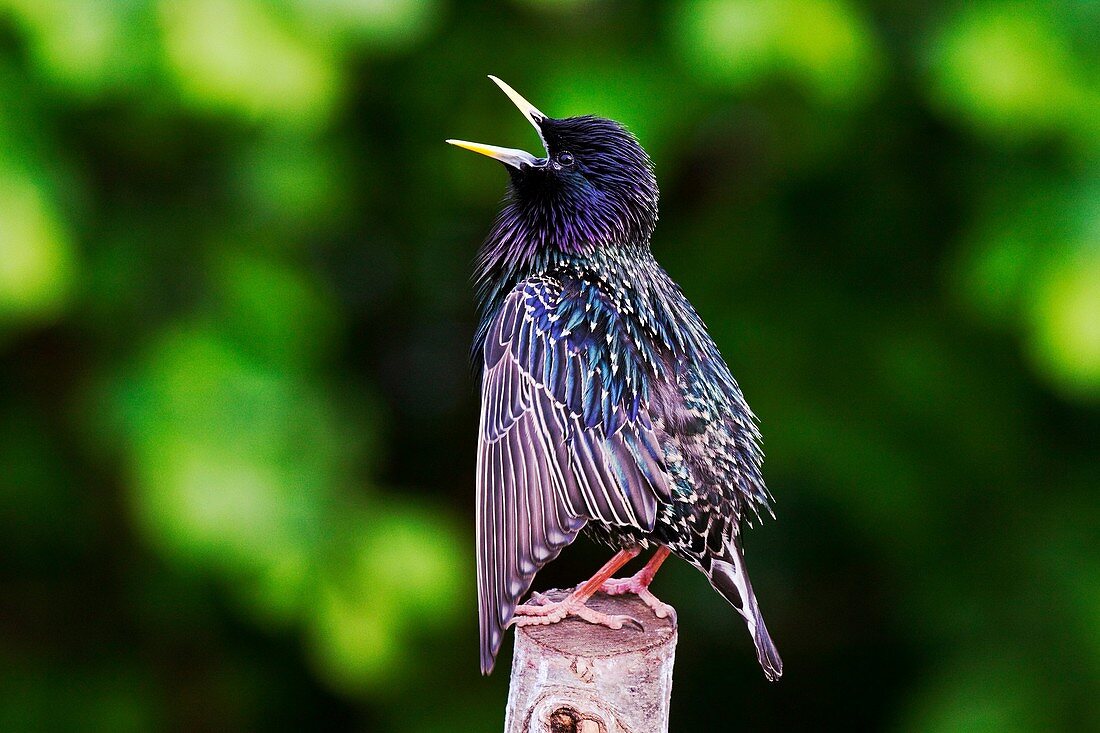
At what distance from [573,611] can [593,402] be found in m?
0.43

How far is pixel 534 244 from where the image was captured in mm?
2820

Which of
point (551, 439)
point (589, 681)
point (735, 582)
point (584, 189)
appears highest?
point (584, 189)

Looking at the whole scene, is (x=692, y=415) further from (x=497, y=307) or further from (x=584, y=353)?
(x=497, y=307)

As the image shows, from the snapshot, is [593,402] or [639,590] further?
[639,590]

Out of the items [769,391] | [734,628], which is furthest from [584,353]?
[734,628]

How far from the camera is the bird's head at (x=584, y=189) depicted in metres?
2.78

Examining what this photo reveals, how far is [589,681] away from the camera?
2539mm

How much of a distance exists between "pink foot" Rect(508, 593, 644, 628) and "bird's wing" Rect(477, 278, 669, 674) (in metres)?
0.17

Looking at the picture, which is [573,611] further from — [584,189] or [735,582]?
[584,189]

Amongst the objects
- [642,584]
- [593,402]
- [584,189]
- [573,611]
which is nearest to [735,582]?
[642,584]

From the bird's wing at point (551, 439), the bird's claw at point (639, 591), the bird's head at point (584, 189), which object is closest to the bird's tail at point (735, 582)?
the bird's claw at point (639, 591)

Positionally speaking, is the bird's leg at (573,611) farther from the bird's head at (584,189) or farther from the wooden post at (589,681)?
the bird's head at (584,189)

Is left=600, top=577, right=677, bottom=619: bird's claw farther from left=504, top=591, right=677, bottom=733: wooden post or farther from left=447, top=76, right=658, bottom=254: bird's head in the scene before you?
left=447, top=76, right=658, bottom=254: bird's head

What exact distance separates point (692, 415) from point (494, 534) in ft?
1.47
